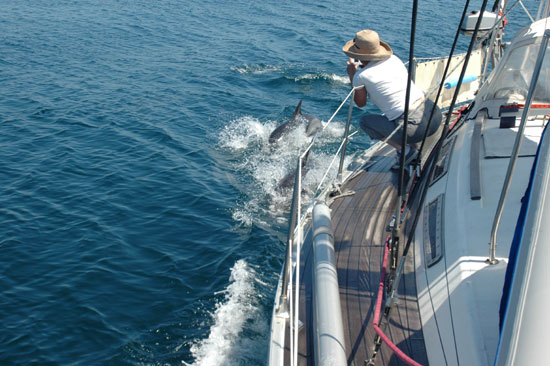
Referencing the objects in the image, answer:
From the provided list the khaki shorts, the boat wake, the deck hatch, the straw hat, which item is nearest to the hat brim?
the straw hat

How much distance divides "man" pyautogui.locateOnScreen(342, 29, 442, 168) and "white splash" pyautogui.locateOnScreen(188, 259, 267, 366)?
3259mm

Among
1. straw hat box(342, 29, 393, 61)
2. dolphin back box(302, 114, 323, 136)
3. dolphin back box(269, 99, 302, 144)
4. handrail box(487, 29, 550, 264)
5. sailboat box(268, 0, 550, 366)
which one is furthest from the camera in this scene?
dolphin back box(302, 114, 323, 136)

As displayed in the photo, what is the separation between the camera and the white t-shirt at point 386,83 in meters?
6.06

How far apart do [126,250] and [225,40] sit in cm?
1765

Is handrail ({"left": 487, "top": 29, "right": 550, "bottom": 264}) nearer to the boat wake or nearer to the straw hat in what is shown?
the straw hat

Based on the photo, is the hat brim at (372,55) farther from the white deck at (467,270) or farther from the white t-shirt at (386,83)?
the white deck at (467,270)

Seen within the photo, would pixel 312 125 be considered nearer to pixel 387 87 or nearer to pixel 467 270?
pixel 387 87

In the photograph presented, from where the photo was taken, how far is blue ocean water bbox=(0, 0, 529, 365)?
779cm

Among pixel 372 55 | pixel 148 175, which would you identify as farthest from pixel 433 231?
pixel 148 175

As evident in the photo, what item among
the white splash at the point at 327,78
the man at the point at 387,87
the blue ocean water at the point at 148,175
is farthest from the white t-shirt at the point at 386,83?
the white splash at the point at 327,78

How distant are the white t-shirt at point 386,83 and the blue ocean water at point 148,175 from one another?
139 inches

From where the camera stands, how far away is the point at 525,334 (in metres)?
2.47

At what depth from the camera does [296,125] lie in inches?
610

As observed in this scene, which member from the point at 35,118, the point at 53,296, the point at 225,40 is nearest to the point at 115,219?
the point at 53,296
